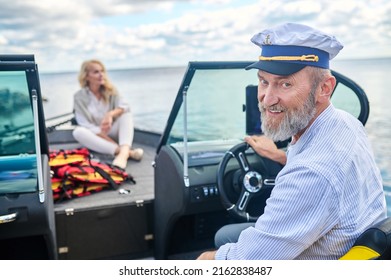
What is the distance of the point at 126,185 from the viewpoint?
2.56m

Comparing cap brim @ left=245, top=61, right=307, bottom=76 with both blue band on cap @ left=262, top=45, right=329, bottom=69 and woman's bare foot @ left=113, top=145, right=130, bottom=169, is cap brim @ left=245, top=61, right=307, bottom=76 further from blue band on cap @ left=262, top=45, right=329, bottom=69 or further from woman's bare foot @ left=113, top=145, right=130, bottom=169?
woman's bare foot @ left=113, top=145, right=130, bottom=169

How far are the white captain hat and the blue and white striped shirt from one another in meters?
0.13

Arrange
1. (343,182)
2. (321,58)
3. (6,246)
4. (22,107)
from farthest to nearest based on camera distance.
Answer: (6,246)
(22,107)
(321,58)
(343,182)

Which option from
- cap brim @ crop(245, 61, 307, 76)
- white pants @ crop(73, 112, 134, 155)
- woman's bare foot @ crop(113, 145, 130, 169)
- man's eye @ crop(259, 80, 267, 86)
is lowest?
woman's bare foot @ crop(113, 145, 130, 169)

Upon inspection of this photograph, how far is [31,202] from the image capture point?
4.79 feet

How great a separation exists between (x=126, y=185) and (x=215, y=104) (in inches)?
30.8

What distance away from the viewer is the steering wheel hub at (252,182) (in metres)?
1.49

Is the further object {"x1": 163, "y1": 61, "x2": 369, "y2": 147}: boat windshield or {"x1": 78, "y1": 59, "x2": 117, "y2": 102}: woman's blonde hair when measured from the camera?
{"x1": 78, "y1": 59, "x2": 117, "y2": 102}: woman's blonde hair

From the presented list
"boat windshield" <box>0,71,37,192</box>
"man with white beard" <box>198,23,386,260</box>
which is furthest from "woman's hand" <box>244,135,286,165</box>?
"boat windshield" <box>0,71,37,192</box>

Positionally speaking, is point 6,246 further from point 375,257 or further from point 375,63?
point 375,63

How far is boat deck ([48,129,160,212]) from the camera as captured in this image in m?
2.12

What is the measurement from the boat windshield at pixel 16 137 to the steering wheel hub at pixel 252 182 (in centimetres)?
72
